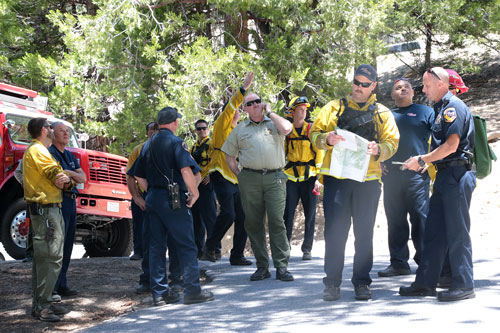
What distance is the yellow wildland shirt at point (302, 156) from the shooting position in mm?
8398

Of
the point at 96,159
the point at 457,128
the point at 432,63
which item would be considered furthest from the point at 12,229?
the point at 432,63

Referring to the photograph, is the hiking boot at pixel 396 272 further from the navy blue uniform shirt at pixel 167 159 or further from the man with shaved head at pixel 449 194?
the navy blue uniform shirt at pixel 167 159

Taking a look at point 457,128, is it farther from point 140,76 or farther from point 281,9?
point 140,76

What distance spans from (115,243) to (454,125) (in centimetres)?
772

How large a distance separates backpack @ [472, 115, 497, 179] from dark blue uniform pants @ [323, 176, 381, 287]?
3.02ft

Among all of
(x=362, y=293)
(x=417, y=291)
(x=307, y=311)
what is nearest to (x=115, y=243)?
(x=307, y=311)

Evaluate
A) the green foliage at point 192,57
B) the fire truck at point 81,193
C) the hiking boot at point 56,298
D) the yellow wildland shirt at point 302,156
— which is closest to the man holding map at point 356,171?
the yellow wildland shirt at point 302,156

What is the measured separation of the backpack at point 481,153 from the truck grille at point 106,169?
722 centimetres

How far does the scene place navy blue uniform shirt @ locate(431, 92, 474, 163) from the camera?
5.38 m

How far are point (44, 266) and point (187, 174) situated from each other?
5.48ft

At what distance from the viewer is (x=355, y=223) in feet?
19.0

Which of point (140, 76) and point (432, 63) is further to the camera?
point (432, 63)

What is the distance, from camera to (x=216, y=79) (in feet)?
41.0

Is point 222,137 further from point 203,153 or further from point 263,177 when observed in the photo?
point 263,177
